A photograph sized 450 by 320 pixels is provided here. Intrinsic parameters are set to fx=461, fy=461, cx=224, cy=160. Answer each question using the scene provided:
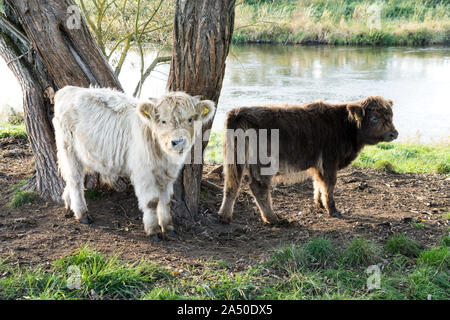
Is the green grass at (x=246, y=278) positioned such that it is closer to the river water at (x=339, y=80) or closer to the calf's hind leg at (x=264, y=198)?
the calf's hind leg at (x=264, y=198)

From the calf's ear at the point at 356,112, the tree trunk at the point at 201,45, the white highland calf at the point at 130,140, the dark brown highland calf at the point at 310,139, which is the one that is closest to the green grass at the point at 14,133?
the white highland calf at the point at 130,140

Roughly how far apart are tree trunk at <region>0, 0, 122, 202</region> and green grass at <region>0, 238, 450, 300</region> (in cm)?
206

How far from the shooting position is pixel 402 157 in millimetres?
8938

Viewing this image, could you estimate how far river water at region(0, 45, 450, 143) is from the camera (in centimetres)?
1398

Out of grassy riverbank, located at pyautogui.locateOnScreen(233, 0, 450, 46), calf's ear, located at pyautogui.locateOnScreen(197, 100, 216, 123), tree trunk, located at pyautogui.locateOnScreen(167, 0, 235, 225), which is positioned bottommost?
calf's ear, located at pyautogui.locateOnScreen(197, 100, 216, 123)

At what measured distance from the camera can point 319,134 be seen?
233 inches

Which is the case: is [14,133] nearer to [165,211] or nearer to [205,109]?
[165,211]

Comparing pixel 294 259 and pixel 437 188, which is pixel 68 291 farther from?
pixel 437 188

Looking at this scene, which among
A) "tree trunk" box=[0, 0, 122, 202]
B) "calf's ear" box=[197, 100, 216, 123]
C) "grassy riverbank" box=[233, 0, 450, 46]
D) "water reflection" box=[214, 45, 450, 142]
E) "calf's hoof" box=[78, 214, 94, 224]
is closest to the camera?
"calf's ear" box=[197, 100, 216, 123]

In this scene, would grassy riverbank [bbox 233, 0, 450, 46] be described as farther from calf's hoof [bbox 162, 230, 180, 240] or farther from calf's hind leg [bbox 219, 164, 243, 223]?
calf's hoof [bbox 162, 230, 180, 240]

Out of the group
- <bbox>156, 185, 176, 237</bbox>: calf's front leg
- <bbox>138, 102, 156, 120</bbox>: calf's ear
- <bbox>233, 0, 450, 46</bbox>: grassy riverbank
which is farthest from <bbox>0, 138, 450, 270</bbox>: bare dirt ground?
<bbox>233, 0, 450, 46</bbox>: grassy riverbank

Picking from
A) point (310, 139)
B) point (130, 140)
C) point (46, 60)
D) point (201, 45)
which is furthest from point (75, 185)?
point (310, 139)

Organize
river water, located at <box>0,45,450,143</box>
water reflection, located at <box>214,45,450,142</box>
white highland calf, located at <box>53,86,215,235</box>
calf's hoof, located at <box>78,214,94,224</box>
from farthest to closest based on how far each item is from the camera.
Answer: water reflection, located at <box>214,45,450,142</box>, river water, located at <box>0,45,450,143</box>, calf's hoof, located at <box>78,214,94,224</box>, white highland calf, located at <box>53,86,215,235</box>

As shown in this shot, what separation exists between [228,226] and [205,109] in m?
1.62
